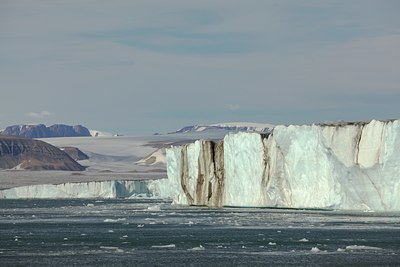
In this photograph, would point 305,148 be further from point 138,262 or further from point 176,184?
point 138,262

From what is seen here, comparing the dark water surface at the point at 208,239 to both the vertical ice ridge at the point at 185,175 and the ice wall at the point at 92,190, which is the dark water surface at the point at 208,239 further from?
the ice wall at the point at 92,190

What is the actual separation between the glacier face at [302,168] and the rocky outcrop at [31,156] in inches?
4449

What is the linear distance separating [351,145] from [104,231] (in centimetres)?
1479

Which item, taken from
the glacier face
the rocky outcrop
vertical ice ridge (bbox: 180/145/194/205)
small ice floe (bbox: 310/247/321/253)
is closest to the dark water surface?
small ice floe (bbox: 310/247/321/253)

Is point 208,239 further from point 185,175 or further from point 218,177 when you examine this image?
point 185,175

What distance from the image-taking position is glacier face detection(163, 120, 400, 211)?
51625 mm

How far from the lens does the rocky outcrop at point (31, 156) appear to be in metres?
179

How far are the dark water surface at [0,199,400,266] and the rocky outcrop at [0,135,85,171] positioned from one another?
401ft

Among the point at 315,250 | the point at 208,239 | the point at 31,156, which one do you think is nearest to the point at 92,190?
the point at 208,239

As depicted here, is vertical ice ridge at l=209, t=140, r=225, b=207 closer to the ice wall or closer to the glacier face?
the glacier face

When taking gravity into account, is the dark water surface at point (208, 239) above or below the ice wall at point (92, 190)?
above

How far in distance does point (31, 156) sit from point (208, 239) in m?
147

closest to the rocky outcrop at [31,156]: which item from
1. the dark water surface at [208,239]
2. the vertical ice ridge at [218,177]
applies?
the vertical ice ridge at [218,177]

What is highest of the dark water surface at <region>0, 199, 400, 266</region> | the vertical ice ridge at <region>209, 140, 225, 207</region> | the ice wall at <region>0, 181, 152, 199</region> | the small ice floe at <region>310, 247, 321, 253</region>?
the vertical ice ridge at <region>209, 140, 225, 207</region>
